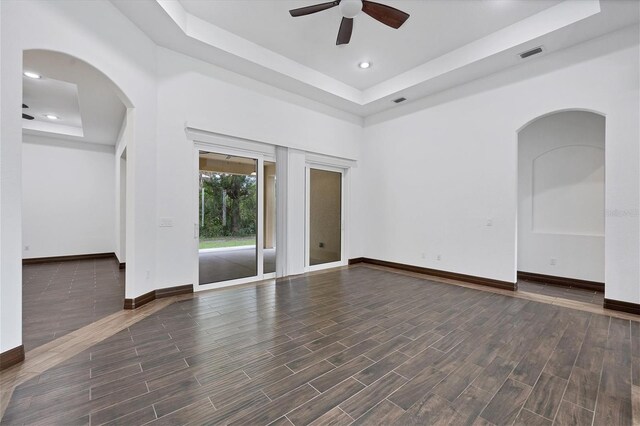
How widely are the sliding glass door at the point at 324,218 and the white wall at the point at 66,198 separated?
6.01 meters

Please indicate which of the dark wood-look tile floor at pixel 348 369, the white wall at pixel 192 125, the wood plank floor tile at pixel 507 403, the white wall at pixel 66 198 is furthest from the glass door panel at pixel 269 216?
the white wall at pixel 66 198

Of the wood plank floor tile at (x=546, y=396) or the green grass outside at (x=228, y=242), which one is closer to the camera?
the wood plank floor tile at (x=546, y=396)

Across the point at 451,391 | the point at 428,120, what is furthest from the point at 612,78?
the point at 451,391

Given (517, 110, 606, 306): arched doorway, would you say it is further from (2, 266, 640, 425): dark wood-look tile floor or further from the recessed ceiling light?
the recessed ceiling light

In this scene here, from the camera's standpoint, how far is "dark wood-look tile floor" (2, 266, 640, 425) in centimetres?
175

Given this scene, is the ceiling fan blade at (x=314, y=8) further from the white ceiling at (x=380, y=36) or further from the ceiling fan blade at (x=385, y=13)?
the white ceiling at (x=380, y=36)

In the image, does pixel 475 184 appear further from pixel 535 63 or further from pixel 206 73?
pixel 206 73

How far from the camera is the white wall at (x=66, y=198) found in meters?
6.84

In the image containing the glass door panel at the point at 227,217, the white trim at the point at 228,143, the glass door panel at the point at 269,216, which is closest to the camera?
the white trim at the point at 228,143

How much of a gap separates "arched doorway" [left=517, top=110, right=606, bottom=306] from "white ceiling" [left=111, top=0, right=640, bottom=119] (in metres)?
1.27

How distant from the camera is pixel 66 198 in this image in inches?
286

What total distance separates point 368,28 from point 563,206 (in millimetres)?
4606

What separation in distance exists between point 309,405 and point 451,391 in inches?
40.2

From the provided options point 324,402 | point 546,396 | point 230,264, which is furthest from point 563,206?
point 230,264
